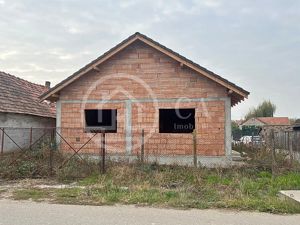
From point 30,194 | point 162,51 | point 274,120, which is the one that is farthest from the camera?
point 274,120

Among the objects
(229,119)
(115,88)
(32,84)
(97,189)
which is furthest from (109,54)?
(32,84)

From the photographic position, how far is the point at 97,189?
365 inches

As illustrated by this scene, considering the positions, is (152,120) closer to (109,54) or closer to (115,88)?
(115,88)

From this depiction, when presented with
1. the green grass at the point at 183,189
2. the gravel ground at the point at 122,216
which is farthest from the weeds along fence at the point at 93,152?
the gravel ground at the point at 122,216

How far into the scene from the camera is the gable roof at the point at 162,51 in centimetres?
1384

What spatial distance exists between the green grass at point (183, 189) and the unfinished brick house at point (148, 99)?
2.06 meters

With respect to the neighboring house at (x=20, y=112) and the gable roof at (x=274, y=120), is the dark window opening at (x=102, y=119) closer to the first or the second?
the neighboring house at (x=20, y=112)

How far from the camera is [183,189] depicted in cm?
934

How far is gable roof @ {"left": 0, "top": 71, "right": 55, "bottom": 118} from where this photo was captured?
1825cm

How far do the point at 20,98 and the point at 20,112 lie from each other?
2200 mm

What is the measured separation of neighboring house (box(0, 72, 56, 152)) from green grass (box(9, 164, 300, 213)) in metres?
7.09

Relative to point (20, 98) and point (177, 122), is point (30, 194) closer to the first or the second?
point (20, 98)

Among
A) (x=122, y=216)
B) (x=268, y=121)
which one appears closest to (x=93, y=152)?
(x=122, y=216)

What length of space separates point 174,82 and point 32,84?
14.6 m
